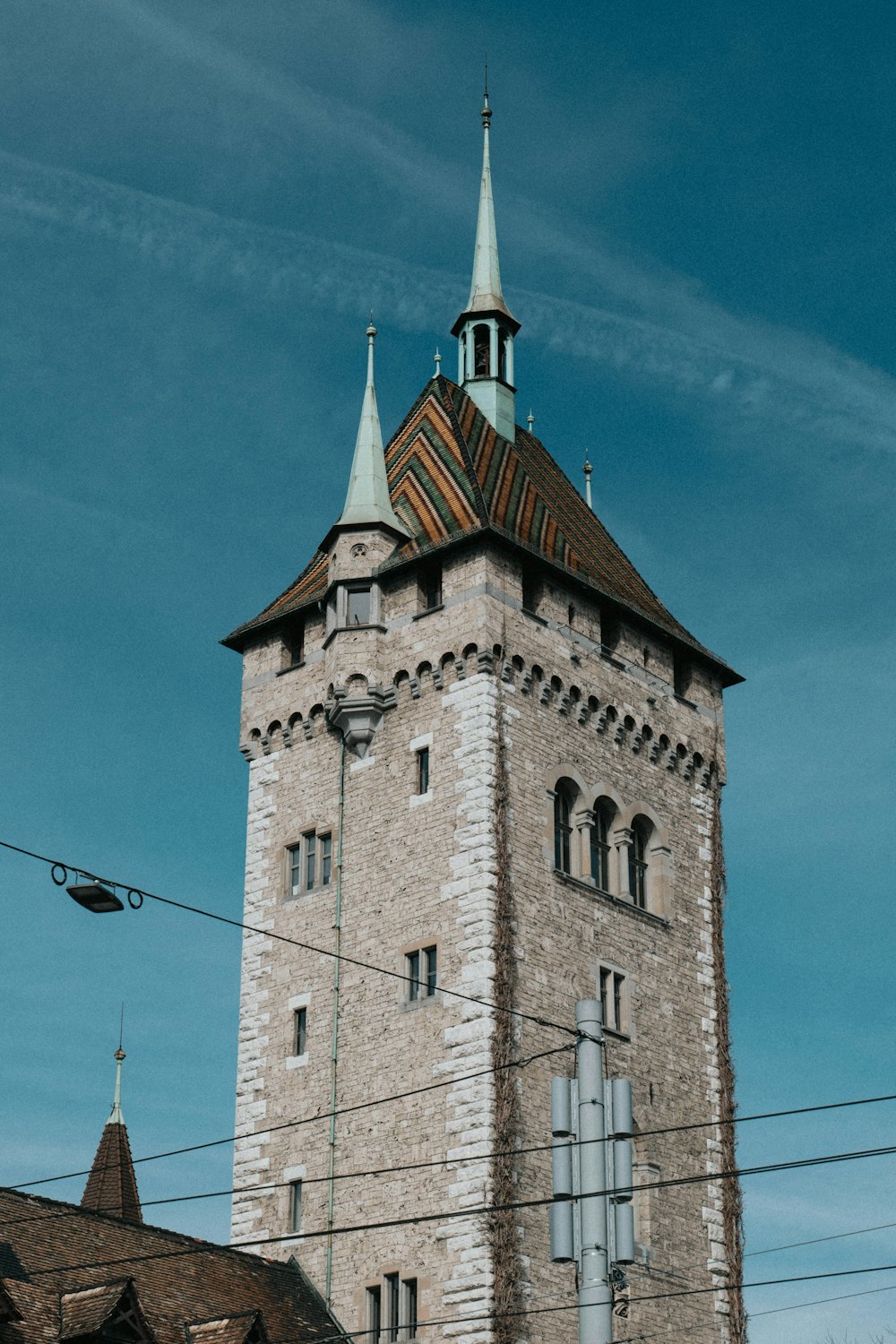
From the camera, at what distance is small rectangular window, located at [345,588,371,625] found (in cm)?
4319

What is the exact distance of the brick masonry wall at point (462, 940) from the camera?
121 ft

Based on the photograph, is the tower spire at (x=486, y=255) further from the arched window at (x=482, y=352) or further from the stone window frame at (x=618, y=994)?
the stone window frame at (x=618, y=994)

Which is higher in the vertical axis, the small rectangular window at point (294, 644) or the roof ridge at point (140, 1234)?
the small rectangular window at point (294, 644)

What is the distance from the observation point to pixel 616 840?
4191 cm

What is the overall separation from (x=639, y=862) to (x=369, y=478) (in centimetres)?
1016

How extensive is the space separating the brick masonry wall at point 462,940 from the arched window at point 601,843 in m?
0.51

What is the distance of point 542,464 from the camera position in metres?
49.5

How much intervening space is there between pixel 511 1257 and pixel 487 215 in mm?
29010

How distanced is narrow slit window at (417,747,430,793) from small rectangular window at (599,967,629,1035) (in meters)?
4.96

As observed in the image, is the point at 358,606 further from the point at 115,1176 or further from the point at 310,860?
the point at 115,1176

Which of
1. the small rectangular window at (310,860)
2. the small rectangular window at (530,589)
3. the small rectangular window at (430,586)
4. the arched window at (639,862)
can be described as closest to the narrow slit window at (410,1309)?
the small rectangular window at (310,860)

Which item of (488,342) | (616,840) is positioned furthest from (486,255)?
(616,840)

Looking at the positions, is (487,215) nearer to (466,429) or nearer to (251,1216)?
(466,429)

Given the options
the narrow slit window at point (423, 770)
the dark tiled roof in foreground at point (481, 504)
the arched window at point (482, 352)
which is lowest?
the narrow slit window at point (423, 770)
